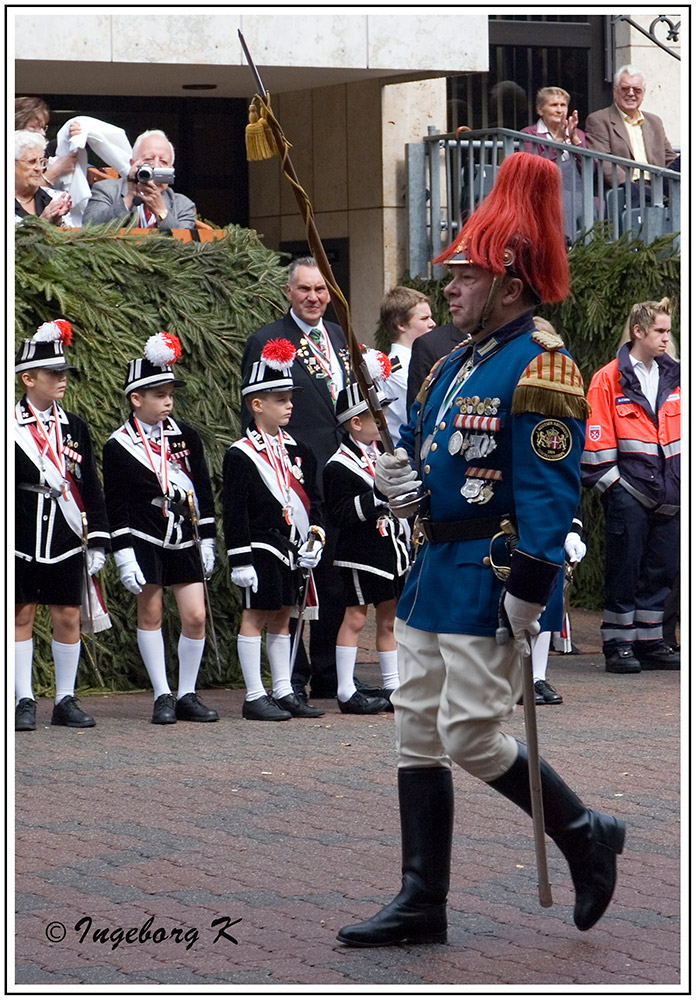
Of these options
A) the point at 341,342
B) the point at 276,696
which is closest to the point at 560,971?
the point at 276,696

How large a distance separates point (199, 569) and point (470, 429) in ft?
13.8

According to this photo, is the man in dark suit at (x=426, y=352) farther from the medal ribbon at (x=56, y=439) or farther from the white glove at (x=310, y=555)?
the medal ribbon at (x=56, y=439)

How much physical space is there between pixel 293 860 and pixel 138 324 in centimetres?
479

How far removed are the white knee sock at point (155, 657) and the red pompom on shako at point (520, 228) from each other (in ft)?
14.3

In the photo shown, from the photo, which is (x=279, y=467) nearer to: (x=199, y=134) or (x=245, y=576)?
(x=245, y=576)

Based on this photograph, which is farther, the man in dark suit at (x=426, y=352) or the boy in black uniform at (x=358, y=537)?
the man in dark suit at (x=426, y=352)

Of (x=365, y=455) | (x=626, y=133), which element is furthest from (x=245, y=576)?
(x=626, y=133)

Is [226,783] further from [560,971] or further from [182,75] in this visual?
[182,75]

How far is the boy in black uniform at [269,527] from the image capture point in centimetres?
868

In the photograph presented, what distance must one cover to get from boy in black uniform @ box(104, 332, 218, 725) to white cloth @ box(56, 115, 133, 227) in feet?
8.17

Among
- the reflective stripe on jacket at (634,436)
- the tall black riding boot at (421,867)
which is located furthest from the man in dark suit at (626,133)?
the tall black riding boot at (421,867)

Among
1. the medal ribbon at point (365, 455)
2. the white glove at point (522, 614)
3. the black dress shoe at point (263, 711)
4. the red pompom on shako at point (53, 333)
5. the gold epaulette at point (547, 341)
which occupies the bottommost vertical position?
the black dress shoe at point (263, 711)

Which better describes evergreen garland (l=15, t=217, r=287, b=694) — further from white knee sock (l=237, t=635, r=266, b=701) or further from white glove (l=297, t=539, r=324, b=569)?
white glove (l=297, t=539, r=324, b=569)

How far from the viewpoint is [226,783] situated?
7145 mm
